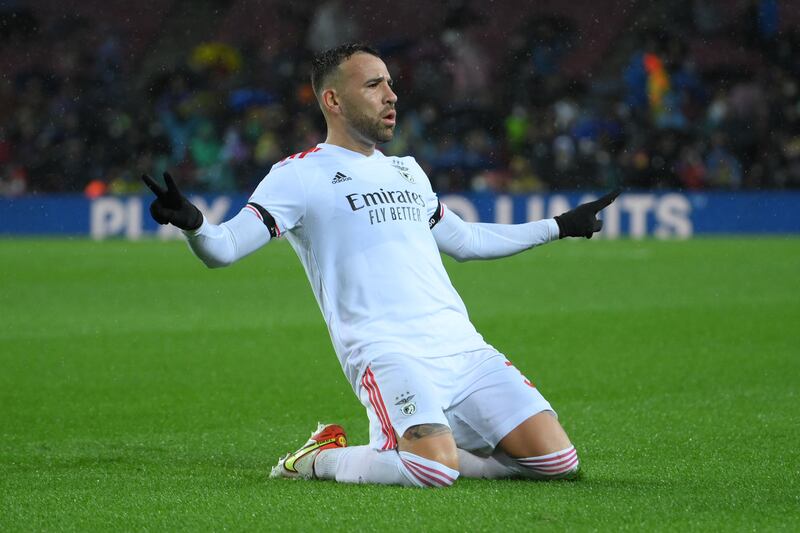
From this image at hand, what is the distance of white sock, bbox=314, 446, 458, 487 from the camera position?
4926mm

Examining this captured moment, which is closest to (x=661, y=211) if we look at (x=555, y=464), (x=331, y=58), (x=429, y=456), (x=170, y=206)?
(x=331, y=58)

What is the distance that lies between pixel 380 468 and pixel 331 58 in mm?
1686

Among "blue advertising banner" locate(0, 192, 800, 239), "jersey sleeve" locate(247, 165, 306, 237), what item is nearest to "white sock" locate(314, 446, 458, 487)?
"jersey sleeve" locate(247, 165, 306, 237)

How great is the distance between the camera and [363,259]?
527 centimetres

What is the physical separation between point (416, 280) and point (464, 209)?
17300 millimetres

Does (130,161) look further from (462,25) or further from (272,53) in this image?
(462,25)

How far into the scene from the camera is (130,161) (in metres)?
25.6

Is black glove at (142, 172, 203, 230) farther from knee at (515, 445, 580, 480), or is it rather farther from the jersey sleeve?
knee at (515, 445, 580, 480)

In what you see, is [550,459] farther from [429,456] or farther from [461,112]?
[461,112]

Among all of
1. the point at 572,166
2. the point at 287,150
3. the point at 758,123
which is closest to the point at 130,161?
the point at 287,150

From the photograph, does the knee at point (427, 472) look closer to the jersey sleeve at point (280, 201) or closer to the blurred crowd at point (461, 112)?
the jersey sleeve at point (280, 201)

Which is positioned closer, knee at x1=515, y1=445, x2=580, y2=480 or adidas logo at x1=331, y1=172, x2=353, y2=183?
knee at x1=515, y1=445, x2=580, y2=480

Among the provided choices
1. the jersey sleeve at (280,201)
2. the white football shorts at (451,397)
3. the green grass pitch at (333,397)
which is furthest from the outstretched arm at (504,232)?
the green grass pitch at (333,397)

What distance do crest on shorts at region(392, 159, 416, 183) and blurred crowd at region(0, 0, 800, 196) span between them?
17.6 meters
